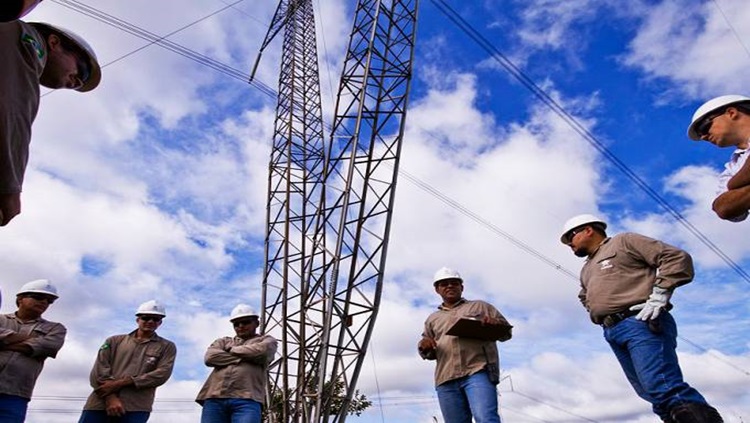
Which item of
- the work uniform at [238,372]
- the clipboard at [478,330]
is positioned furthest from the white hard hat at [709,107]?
the work uniform at [238,372]

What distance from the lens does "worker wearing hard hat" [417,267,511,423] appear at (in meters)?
3.44

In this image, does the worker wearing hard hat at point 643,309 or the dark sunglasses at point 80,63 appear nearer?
the dark sunglasses at point 80,63

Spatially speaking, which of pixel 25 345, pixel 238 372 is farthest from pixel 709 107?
pixel 25 345

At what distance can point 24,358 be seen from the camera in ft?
11.4

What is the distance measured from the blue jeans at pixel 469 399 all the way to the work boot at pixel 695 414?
46.3 inches

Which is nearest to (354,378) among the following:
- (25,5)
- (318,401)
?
(318,401)

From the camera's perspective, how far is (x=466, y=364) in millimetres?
3592

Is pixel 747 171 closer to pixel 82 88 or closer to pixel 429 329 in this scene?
pixel 82 88

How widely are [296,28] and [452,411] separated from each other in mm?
13343

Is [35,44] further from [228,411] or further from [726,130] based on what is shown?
[228,411]

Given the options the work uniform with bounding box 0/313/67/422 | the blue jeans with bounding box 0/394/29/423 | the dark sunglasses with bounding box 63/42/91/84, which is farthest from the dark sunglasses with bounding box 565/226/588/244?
the blue jeans with bounding box 0/394/29/423

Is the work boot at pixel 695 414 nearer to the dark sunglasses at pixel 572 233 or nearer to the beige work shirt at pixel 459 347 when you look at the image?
the dark sunglasses at pixel 572 233

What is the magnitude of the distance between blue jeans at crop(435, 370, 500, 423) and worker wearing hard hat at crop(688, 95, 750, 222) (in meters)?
1.88

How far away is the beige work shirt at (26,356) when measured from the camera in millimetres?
3381
